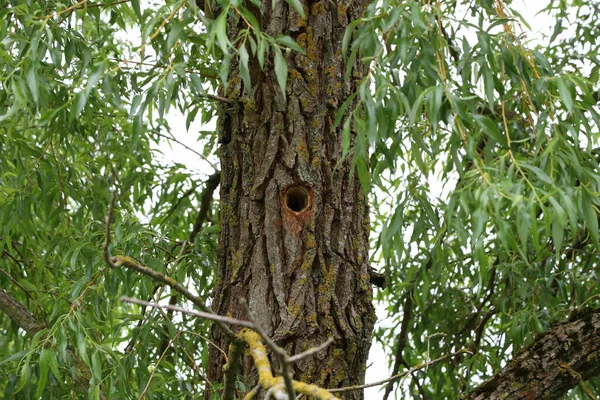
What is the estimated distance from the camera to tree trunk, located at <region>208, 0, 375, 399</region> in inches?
74.4

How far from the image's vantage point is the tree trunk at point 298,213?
1.89 m

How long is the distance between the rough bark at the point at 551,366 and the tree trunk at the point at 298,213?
33 centimetres

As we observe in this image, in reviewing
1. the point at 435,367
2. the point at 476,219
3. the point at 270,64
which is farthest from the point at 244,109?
the point at 435,367

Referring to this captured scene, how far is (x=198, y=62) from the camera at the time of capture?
102 inches

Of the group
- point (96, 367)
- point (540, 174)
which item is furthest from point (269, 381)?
point (96, 367)

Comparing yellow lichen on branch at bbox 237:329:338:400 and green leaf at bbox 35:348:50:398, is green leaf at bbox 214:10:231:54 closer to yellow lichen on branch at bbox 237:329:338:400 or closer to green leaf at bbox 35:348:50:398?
yellow lichen on branch at bbox 237:329:338:400

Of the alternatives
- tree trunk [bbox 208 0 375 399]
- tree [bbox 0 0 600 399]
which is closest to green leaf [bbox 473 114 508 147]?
tree [bbox 0 0 600 399]

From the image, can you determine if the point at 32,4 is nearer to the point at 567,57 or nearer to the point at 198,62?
the point at 198,62

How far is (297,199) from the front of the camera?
1981 millimetres

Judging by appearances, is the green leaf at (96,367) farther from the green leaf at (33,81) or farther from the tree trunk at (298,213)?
the green leaf at (33,81)

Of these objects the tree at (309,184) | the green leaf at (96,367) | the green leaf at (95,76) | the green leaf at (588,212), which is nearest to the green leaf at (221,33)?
the tree at (309,184)

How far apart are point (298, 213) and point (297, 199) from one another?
51mm

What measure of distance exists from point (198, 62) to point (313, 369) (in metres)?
1.08

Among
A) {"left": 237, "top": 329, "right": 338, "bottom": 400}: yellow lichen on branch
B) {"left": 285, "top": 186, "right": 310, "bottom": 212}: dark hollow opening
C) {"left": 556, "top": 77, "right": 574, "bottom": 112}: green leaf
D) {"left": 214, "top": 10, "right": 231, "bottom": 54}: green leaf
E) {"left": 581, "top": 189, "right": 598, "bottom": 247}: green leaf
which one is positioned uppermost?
{"left": 214, "top": 10, "right": 231, "bottom": 54}: green leaf
